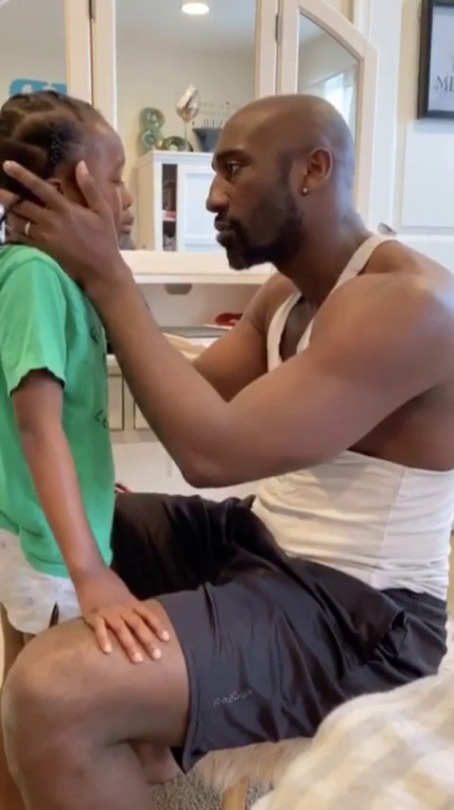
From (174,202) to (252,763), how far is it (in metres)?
1.29

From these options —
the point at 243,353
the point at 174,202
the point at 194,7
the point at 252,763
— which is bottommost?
the point at 252,763

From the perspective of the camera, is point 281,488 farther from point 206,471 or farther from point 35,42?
point 35,42

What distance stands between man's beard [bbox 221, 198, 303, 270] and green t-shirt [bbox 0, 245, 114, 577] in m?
0.20

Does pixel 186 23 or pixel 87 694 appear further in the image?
pixel 186 23

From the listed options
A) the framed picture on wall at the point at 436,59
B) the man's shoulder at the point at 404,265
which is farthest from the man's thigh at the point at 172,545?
the framed picture on wall at the point at 436,59

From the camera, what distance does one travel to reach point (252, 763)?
0.87 m

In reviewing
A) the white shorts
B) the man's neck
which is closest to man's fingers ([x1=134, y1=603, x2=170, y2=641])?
the white shorts

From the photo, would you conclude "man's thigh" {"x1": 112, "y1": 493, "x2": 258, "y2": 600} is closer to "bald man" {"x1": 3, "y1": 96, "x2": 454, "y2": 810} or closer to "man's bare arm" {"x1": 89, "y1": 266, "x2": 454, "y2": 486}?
"bald man" {"x1": 3, "y1": 96, "x2": 454, "y2": 810}

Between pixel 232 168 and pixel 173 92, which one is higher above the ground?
pixel 173 92

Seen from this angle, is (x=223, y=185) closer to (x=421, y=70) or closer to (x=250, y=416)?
(x=250, y=416)

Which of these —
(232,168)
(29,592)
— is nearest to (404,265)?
(232,168)

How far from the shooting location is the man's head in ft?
3.28

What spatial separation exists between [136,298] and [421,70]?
1619 millimetres

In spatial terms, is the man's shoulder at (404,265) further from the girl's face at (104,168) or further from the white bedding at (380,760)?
the white bedding at (380,760)
